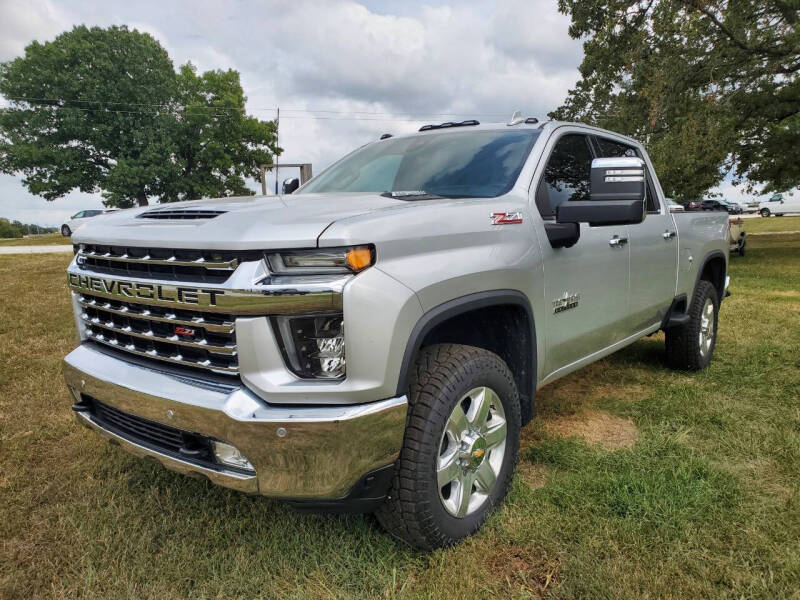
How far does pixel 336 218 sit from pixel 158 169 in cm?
3541

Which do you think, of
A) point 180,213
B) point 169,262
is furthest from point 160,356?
point 180,213

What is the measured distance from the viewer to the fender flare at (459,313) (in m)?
1.97

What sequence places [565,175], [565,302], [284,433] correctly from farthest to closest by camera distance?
[565,175], [565,302], [284,433]

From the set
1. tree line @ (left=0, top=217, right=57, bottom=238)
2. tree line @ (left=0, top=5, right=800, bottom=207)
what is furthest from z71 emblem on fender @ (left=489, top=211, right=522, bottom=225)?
tree line @ (left=0, top=217, right=57, bottom=238)

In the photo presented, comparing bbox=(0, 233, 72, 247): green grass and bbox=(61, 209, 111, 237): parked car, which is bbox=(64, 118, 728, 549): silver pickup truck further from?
bbox=(61, 209, 111, 237): parked car

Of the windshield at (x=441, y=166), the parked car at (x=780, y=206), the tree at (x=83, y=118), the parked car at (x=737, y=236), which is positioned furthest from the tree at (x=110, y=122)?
the parked car at (x=780, y=206)

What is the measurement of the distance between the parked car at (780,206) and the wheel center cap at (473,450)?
49.6 metres

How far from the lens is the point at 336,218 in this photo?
1.94 meters

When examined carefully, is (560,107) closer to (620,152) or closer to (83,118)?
(620,152)

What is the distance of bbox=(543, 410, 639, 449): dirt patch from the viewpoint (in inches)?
133

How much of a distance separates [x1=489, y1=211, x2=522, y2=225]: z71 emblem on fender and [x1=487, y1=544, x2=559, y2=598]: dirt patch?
1379mm

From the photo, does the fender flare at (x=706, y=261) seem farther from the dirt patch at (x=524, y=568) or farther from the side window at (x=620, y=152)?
the dirt patch at (x=524, y=568)

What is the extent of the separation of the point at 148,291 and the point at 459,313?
3.91 ft

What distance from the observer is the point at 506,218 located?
2.51 meters
